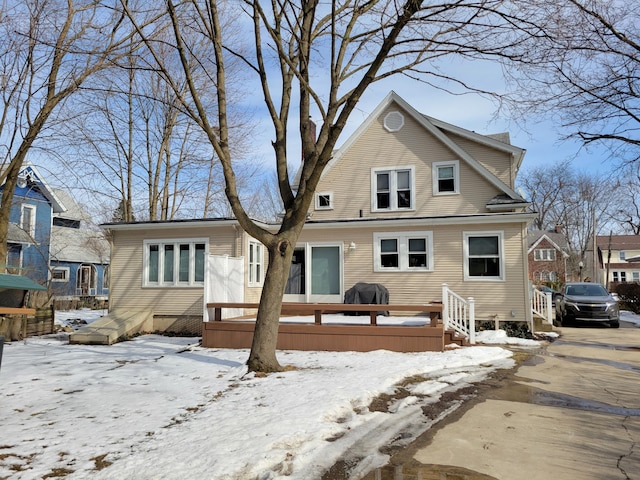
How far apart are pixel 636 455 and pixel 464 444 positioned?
1473 mm

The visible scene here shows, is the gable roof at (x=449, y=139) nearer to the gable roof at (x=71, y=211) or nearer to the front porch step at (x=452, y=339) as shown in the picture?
the front porch step at (x=452, y=339)

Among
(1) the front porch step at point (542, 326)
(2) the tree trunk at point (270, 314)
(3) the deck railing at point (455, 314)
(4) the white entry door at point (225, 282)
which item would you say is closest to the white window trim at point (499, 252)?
(3) the deck railing at point (455, 314)

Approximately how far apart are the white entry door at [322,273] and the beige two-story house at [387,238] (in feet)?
0.11

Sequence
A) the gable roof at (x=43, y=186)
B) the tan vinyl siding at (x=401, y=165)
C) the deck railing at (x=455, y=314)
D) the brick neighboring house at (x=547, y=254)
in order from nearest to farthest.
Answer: the deck railing at (x=455, y=314) < the tan vinyl siding at (x=401, y=165) < the gable roof at (x=43, y=186) < the brick neighboring house at (x=547, y=254)

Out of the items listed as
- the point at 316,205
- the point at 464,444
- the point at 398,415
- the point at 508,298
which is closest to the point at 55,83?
the point at 316,205

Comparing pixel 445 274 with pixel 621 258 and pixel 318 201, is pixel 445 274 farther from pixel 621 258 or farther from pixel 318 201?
pixel 621 258

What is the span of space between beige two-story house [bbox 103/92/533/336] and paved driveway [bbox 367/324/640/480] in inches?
210

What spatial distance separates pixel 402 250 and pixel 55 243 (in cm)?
2420

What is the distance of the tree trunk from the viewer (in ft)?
24.0

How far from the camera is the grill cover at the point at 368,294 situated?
13.1 m

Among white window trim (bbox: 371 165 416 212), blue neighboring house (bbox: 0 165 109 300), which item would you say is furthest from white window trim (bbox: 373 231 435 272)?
blue neighboring house (bbox: 0 165 109 300)

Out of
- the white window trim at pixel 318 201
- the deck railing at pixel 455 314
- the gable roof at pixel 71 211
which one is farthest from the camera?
the gable roof at pixel 71 211

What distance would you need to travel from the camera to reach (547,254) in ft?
159

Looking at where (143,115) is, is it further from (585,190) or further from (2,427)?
(585,190)
